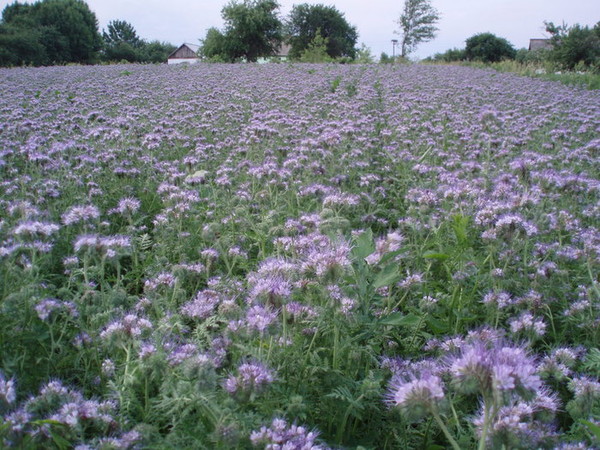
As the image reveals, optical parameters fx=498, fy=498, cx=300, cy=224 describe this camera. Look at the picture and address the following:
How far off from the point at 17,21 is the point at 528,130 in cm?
5430

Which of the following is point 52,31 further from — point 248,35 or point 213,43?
point 248,35

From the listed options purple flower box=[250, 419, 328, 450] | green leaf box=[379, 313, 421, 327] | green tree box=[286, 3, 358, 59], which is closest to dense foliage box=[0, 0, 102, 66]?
green tree box=[286, 3, 358, 59]

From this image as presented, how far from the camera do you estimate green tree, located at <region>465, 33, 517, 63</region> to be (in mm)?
62334

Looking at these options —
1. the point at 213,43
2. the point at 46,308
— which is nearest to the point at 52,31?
the point at 213,43

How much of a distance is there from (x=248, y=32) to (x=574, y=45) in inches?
999

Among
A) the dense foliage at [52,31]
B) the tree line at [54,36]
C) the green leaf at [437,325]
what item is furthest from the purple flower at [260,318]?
the dense foliage at [52,31]

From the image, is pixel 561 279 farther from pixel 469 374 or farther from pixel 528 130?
pixel 528 130

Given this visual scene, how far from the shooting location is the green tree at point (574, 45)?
83.8 feet

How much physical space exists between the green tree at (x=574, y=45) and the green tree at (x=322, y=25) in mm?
37509

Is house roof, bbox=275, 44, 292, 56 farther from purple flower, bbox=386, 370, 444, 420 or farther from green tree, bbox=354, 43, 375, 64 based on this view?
purple flower, bbox=386, 370, 444, 420

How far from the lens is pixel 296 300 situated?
2.71 metres

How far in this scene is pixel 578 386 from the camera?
2.09 meters

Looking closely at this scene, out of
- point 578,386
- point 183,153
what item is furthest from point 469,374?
point 183,153

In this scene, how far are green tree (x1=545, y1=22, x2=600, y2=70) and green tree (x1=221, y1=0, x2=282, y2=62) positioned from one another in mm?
23268
